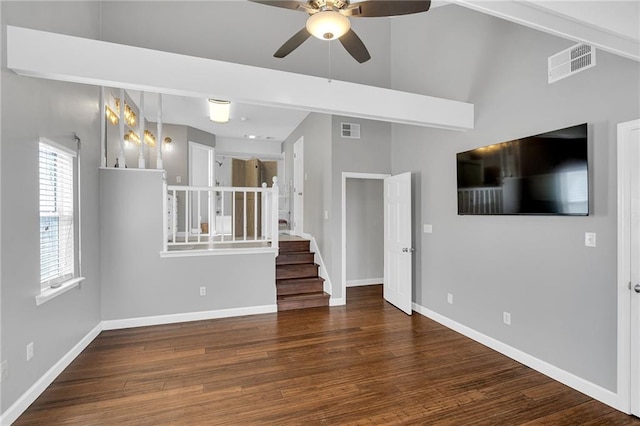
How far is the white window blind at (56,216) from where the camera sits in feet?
8.51

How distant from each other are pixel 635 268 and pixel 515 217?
3.25 ft

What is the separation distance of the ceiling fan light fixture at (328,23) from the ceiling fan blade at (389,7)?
6.5 inches

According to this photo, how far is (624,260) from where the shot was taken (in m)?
2.28

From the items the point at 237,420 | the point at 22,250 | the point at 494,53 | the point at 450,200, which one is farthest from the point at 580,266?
the point at 22,250

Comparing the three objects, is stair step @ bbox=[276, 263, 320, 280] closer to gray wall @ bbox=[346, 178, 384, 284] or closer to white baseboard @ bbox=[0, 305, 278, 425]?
white baseboard @ bbox=[0, 305, 278, 425]

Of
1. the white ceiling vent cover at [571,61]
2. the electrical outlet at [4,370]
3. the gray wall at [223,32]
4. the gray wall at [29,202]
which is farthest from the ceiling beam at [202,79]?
the electrical outlet at [4,370]

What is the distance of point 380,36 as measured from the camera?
4805 mm

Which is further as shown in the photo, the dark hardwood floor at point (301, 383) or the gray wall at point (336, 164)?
the gray wall at point (336, 164)

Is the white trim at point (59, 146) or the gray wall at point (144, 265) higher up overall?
the white trim at point (59, 146)

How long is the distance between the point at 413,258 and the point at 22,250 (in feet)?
14.4

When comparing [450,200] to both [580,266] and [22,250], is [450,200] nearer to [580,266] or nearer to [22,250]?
[580,266]

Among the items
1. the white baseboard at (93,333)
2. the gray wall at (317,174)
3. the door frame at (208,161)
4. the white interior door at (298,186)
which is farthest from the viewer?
the door frame at (208,161)

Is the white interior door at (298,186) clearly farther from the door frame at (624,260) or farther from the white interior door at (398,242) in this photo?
the door frame at (624,260)

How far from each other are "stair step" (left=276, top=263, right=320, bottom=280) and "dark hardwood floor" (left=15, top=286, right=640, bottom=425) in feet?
4.19
